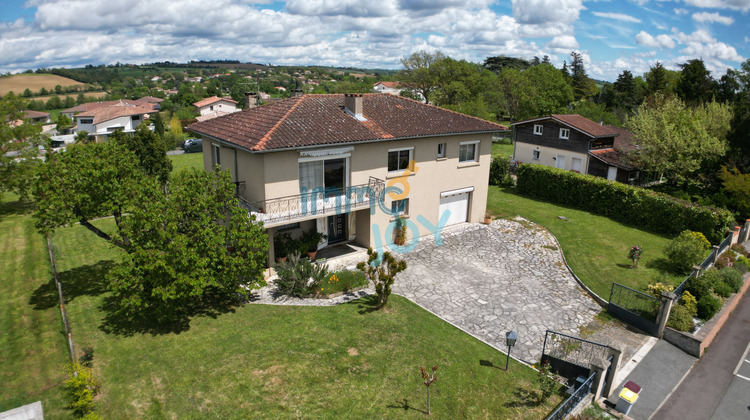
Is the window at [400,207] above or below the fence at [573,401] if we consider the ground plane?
above

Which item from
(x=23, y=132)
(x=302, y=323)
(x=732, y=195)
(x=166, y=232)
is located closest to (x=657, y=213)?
(x=732, y=195)

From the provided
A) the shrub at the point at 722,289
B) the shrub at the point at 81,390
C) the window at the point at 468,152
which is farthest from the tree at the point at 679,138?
the shrub at the point at 81,390

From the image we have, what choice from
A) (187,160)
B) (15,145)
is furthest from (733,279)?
(187,160)

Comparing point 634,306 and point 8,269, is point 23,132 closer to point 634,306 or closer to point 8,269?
point 8,269

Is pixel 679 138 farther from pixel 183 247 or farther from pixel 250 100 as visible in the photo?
pixel 183 247

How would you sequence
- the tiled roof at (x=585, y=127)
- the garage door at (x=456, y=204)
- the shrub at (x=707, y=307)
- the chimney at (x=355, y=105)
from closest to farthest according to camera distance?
the shrub at (x=707, y=307) < the chimney at (x=355, y=105) < the garage door at (x=456, y=204) < the tiled roof at (x=585, y=127)

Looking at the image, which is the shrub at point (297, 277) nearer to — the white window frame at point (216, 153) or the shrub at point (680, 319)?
the white window frame at point (216, 153)
